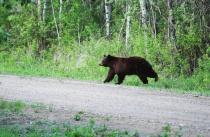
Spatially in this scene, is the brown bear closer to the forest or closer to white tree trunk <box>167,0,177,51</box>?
the forest

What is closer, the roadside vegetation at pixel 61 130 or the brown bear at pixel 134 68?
the roadside vegetation at pixel 61 130

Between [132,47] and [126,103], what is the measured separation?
11438 millimetres

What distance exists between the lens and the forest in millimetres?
21438

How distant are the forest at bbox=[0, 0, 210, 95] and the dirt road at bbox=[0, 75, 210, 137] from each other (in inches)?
123

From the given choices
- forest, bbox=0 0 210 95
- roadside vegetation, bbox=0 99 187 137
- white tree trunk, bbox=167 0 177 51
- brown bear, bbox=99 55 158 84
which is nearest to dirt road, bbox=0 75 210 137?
roadside vegetation, bbox=0 99 187 137

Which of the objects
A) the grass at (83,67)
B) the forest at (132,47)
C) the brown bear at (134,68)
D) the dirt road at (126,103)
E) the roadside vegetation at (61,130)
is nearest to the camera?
the roadside vegetation at (61,130)

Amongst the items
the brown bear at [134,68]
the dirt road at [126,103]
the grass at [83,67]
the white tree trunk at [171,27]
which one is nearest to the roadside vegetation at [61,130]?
the dirt road at [126,103]

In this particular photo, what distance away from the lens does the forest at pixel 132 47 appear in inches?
844

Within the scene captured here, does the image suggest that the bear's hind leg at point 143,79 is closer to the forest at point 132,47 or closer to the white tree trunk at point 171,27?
the forest at point 132,47

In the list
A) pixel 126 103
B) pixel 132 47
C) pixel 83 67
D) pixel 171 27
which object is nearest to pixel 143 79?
pixel 171 27

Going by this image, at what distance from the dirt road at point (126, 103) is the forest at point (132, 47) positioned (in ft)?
10.3

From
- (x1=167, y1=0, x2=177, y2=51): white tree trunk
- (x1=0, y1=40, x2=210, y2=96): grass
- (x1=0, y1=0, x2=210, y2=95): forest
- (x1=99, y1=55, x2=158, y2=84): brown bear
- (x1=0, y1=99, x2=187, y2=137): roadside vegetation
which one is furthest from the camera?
(x1=167, y1=0, x2=177, y2=51): white tree trunk

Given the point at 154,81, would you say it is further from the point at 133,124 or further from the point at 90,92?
the point at 133,124

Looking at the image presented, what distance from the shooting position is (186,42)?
22062mm
